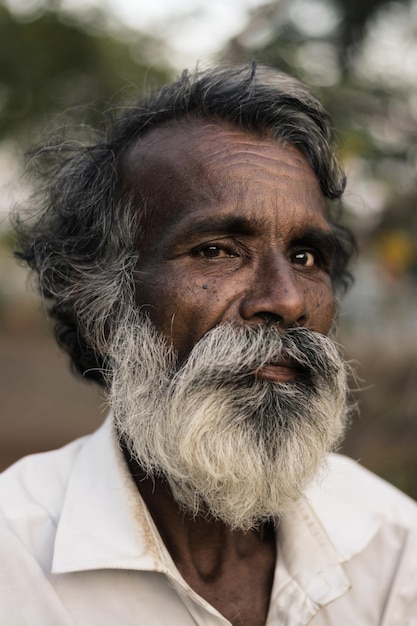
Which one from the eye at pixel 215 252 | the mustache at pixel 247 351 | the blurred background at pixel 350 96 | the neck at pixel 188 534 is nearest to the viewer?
the mustache at pixel 247 351

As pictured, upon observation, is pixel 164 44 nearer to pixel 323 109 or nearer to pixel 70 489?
pixel 323 109

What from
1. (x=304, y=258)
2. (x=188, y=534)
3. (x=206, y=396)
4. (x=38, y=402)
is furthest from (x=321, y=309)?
(x=38, y=402)

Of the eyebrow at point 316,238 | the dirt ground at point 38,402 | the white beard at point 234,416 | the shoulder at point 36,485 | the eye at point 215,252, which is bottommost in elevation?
the dirt ground at point 38,402

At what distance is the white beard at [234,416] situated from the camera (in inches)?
83.7

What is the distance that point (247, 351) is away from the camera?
2096mm

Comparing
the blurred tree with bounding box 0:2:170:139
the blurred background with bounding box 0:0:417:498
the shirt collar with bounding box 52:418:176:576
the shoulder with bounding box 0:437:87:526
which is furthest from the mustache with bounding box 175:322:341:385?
the blurred tree with bounding box 0:2:170:139

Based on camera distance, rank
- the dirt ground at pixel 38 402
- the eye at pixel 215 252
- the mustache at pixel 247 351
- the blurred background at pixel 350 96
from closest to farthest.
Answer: the mustache at pixel 247 351 → the eye at pixel 215 252 → the blurred background at pixel 350 96 → the dirt ground at pixel 38 402

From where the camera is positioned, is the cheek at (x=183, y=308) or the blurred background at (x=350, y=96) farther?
the blurred background at (x=350, y=96)

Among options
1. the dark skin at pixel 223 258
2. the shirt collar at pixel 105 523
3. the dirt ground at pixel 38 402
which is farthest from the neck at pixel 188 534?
the dirt ground at pixel 38 402

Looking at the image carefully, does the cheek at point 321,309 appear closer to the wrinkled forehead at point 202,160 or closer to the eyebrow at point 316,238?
the eyebrow at point 316,238

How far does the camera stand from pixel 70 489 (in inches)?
91.9

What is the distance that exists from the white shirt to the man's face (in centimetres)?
56

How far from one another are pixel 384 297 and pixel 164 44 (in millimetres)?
2481

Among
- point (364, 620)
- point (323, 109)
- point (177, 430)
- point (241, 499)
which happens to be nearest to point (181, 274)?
point (177, 430)
